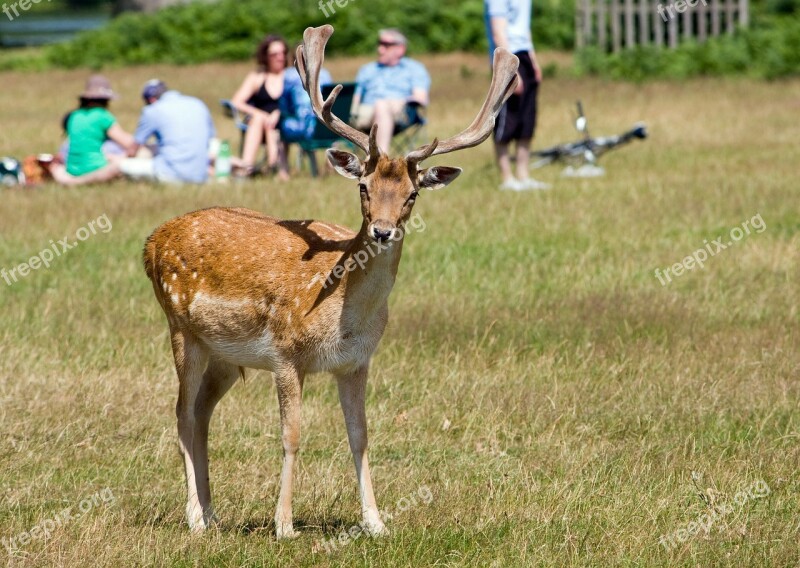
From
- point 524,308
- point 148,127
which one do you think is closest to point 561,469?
point 524,308

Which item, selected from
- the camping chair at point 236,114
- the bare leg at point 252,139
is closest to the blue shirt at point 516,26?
the bare leg at point 252,139

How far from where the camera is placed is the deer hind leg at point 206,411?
5.86 meters

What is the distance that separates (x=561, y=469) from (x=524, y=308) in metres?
3.02

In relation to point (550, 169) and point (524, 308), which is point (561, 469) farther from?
point (550, 169)

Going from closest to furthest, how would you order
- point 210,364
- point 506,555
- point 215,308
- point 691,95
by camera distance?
point 506,555 → point 215,308 → point 210,364 → point 691,95

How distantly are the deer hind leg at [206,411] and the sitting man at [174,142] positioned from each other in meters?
8.64

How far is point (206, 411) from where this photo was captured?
613cm

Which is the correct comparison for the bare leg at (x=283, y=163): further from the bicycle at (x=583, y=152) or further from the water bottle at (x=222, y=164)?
the bicycle at (x=583, y=152)

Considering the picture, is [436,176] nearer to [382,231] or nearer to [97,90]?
[382,231]

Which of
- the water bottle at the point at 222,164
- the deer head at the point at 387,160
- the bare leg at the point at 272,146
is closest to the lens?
the deer head at the point at 387,160

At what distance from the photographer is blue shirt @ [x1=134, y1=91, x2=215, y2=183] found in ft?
47.7

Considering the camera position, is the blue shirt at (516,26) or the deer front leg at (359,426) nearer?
the deer front leg at (359,426)

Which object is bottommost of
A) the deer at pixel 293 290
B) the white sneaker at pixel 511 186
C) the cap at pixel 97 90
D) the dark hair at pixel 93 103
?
the white sneaker at pixel 511 186

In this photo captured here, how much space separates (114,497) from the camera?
6.00 m
